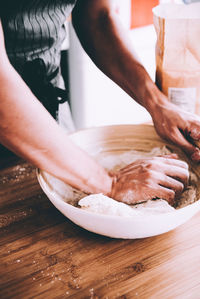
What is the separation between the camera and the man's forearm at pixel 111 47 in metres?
1.00

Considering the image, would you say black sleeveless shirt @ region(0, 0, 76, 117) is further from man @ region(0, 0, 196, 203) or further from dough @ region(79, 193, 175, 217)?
dough @ region(79, 193, 175, 217)

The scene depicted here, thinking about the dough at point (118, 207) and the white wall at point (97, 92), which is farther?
the white wall at point (97, 92)

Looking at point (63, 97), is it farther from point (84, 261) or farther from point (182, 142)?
point (84, 261)

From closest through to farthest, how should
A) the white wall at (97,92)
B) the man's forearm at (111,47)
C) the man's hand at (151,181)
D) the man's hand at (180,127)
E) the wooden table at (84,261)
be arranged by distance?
the wooden table at (84,261) → the man's hand at (151,181) → the man's hand at (180,127) → the man's forearm at (111,47) → the white wall at (97,92)

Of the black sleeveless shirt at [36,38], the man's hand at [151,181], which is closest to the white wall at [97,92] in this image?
the black sleeveless shirt at [36,38]

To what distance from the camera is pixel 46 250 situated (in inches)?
26.3

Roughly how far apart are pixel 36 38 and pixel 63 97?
0.20 m

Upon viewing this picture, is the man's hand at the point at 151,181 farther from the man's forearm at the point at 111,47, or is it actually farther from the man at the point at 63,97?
the man's forearm at the point at 111,47

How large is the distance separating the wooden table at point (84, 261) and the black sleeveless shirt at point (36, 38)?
420 millimetres

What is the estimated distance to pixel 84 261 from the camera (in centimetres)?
64

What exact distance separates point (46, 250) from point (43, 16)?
666 mm

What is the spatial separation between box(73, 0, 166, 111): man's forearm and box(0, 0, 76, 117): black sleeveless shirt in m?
0.10

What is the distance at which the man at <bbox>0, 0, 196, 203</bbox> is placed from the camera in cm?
66

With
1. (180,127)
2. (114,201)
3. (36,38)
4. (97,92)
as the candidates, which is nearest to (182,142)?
(180,127)
